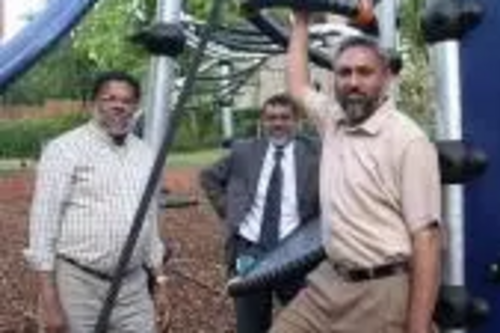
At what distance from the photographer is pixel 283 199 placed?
235 inches

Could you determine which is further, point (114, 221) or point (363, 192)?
point (114, 221)

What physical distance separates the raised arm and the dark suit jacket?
5.09 ft

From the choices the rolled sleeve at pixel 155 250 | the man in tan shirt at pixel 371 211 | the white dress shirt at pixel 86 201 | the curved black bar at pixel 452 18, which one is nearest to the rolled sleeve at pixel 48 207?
the white dress shirt at pixel 86 201

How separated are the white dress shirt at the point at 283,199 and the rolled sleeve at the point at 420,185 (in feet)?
6.94

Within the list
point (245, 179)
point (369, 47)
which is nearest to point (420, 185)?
point (369, 47)

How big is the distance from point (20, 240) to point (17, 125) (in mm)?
29907

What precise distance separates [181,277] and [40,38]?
9137 millimetres

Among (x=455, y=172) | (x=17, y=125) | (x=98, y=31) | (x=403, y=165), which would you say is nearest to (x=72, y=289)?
(x=403, y=165)

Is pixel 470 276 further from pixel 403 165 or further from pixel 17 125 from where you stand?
pixel 17 125

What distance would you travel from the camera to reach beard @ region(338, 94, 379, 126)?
3.96m

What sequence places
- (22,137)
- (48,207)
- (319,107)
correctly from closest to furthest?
(319,107)
(48,207)
(22,137)

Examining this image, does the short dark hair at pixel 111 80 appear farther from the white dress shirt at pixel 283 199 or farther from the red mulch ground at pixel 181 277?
the red mulch ground at pixel 181 277

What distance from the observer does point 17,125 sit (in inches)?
1850

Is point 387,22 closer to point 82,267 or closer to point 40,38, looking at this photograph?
point 40,38
